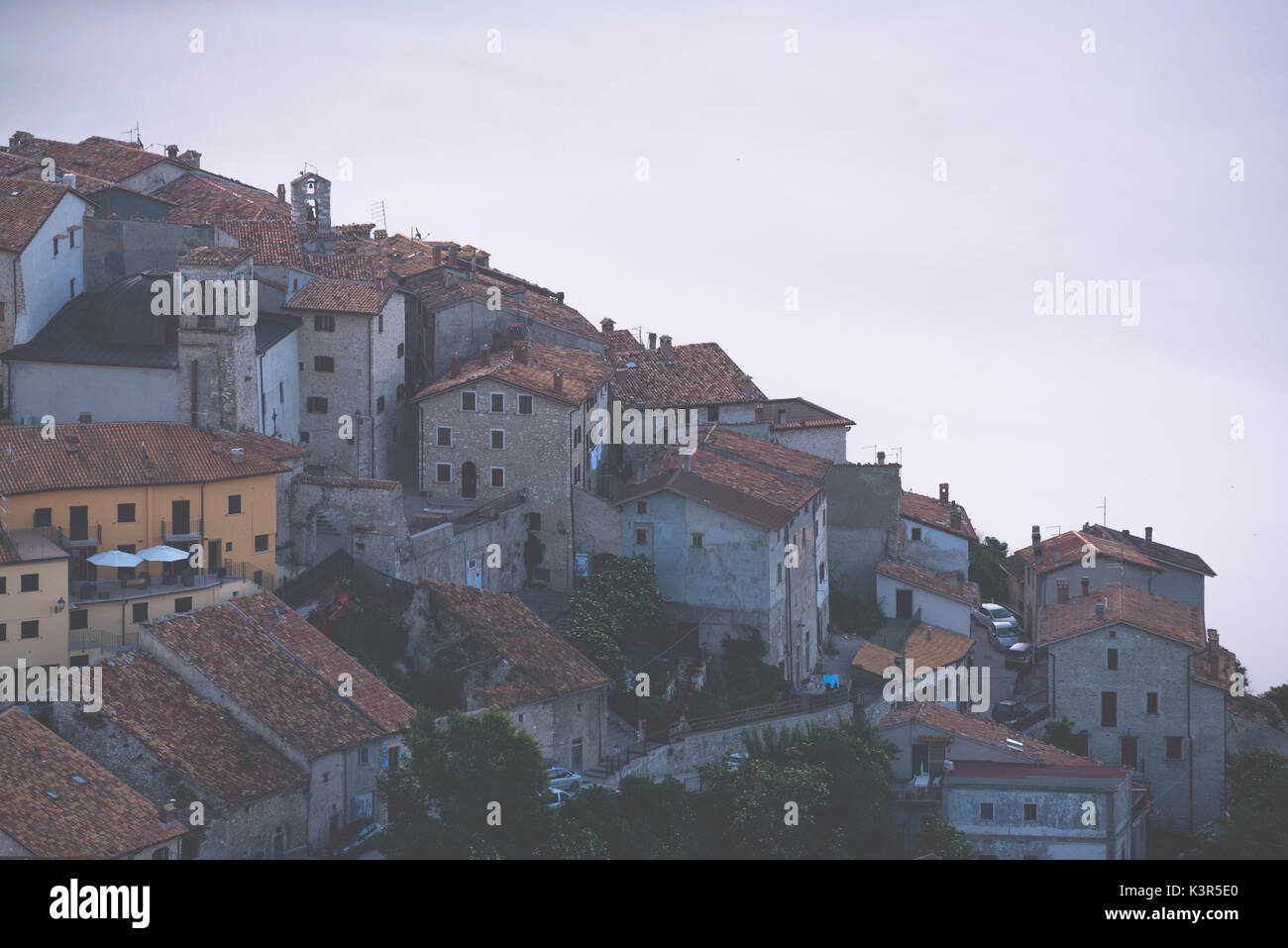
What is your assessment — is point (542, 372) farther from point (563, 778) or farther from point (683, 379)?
point (563, 778)

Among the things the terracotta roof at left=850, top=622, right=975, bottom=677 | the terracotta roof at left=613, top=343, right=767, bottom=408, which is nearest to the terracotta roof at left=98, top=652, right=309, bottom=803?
the terracotta roof at left=613, top=343, right=767, bottom=408

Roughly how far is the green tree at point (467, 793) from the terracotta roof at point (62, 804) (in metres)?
5.08

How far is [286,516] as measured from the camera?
47.3 m

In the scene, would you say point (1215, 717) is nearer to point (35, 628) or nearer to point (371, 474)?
point (371, 474)

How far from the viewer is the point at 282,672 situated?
136 ft

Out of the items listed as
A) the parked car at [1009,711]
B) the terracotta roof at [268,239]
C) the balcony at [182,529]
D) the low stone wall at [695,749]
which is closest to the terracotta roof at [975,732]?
the low stone wall at [695,749]

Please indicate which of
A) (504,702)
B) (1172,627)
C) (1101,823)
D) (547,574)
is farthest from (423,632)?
(1172,627)

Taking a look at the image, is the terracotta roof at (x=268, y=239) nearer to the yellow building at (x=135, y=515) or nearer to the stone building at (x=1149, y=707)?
the yellow building at (x=135, y=515)

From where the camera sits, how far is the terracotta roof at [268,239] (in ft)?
179

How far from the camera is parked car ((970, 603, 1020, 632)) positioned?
6394cm

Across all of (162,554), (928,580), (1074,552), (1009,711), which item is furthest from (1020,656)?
(162,554)

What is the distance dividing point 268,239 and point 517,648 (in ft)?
59.6

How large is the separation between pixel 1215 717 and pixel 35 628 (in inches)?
1445

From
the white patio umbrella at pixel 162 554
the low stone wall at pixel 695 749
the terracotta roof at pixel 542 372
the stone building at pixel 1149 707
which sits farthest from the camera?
the stone building at pixel 1149 707
